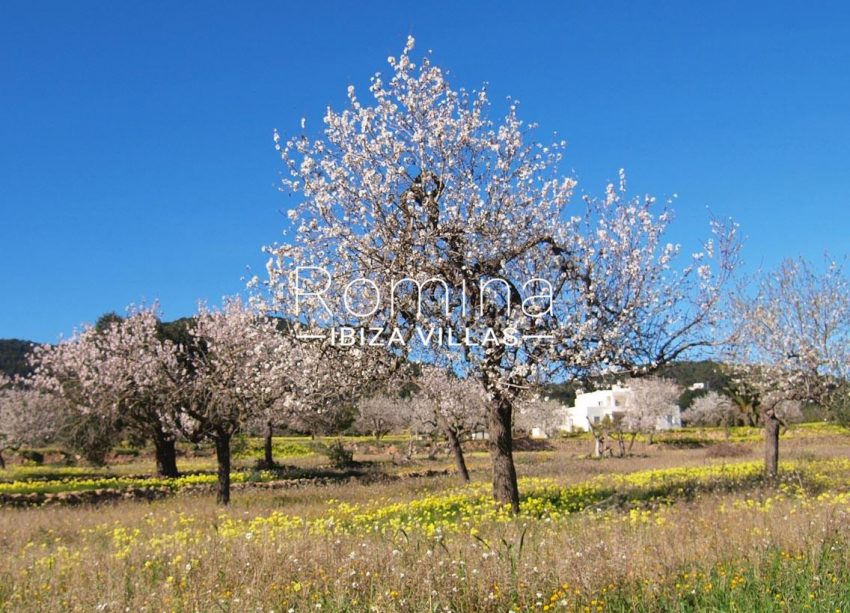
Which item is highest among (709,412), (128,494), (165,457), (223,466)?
(223,466)

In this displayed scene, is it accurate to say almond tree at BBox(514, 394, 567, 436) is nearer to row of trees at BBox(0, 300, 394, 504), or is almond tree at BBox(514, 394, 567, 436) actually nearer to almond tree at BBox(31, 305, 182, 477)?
almond tree at BBox(31, 305, 182, 477)

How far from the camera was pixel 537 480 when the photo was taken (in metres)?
25.0

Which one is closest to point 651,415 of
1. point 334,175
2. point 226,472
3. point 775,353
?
point 775,353

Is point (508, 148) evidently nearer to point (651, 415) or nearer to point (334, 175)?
point (334, 175)

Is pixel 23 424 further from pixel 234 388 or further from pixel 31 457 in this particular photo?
pixel 234 388

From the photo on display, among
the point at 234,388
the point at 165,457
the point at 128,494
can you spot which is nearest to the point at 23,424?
the point at 165,457

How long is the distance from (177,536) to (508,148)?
9.72 metres

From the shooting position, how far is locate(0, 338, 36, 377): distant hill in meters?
97.8

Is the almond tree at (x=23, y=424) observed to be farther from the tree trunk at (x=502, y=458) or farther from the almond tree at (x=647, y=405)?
the almond tree at (x=647, y=405)

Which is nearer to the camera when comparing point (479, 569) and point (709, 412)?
point (479, 569)

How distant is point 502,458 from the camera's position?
49.9 feet

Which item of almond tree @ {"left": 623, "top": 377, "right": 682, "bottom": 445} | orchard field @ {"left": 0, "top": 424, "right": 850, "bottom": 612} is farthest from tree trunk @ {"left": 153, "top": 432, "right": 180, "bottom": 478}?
almond tree @ {"left": 623, "top": 377, "right": 682, "bottom": 445}

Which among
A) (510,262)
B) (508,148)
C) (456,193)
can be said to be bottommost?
(510,262)

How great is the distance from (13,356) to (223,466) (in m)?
104
